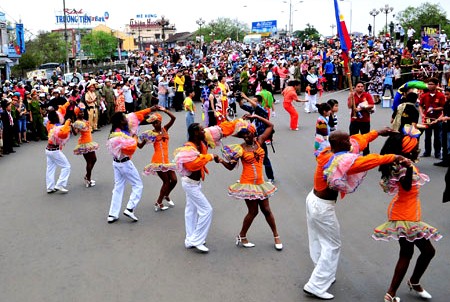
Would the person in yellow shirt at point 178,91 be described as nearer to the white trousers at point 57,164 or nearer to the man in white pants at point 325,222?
the white trousers at point 57,164

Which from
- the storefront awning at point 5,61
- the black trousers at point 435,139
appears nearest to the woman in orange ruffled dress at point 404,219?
the black trousers at point 435,139

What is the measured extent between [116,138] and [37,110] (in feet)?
33.5

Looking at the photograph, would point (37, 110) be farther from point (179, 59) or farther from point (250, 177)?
point (179, 59)

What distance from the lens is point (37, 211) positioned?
902 cm

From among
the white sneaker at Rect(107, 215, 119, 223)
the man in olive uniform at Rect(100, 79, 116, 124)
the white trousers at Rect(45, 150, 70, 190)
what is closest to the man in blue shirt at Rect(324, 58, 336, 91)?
the man in olive uniform at Rect(100, 79, 116, 124)

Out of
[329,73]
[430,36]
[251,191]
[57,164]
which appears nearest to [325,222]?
[251,191]

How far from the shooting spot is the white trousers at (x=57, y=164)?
32.7ft

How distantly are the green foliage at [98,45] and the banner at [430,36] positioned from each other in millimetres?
67210

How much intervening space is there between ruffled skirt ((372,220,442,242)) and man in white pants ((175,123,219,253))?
7.66 feet

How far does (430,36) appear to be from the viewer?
31.2 meters

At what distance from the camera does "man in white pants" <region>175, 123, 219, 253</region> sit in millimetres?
6290

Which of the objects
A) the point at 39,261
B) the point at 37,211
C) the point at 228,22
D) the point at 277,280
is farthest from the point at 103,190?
the point at 228,22

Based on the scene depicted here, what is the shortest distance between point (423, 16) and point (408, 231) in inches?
2694

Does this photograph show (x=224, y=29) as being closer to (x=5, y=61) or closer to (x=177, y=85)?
(x=5, y=61)
